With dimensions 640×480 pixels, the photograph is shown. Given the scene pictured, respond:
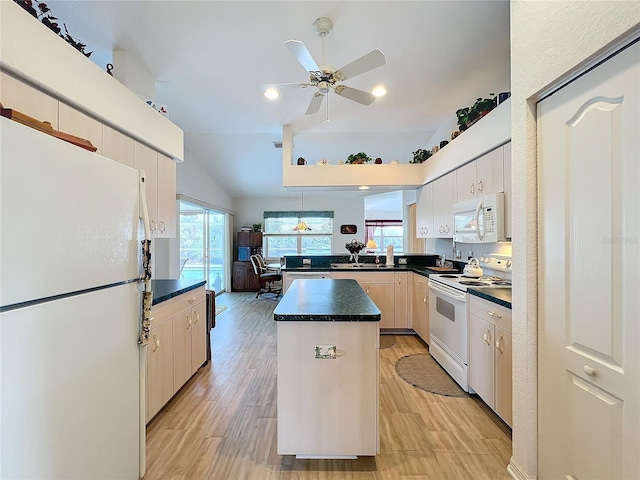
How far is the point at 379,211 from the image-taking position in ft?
35.1

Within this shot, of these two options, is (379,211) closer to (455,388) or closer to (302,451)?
(455,388)

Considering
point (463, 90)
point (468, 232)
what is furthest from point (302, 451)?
point (463, 90)

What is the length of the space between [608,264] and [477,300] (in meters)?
1.22

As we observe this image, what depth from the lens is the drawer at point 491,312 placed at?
1.92 meters

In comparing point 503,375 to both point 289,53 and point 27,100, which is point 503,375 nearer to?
point 289,53

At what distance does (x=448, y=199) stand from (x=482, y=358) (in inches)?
75.9

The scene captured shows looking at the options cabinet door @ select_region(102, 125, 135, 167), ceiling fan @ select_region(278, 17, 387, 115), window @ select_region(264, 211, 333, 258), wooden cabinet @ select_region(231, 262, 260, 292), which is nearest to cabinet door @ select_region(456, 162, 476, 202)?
ceiling fan @ select_region(278, 17, 387, 115)

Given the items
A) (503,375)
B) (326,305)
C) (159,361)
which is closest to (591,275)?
(503,375)

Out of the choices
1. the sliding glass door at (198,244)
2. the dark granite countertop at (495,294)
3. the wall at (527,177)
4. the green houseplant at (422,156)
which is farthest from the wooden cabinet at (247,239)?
the wall at (527,177)

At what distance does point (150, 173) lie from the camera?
2.50 metres

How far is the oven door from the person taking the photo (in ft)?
8.16

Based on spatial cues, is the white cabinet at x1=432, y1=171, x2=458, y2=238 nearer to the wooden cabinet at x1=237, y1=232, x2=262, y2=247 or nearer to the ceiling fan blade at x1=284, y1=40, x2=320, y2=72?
the ceiling fan blade at x1=284, y1=40, x2=320, y2=72

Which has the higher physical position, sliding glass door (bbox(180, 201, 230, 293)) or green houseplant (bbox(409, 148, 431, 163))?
green houseplant (bbox(409, 148, 431, 163))

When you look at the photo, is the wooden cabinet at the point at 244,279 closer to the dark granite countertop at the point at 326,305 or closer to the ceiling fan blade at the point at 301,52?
the dark granite countertop at the point at 326,305
